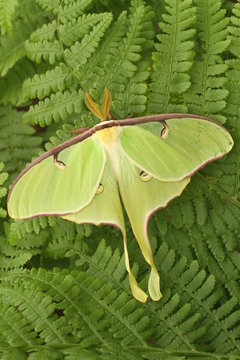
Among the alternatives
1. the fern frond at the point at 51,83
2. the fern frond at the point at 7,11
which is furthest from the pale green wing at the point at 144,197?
the fern frond at the point at 7,11

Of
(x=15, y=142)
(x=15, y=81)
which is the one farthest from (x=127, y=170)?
(x=15, y=81)

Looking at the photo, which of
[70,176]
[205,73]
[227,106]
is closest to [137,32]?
[205,73]

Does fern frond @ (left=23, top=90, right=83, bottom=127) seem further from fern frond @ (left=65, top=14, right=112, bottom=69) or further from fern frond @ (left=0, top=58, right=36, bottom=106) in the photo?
fern frond @ (left=0, top=58, right=36, bottom=106)

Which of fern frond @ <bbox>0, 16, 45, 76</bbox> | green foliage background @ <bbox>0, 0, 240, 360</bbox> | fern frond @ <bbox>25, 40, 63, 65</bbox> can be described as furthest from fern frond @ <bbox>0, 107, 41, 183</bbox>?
fern frond @ <bbox>25, 40, 63, 65</bbox>

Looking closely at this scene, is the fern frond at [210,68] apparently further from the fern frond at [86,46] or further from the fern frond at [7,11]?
the fern frond at [7,11]

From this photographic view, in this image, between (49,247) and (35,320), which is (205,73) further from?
(35,320)

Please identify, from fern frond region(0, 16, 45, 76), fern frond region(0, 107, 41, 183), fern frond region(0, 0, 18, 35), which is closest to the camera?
fern frond region(0, 0, 18, 35)

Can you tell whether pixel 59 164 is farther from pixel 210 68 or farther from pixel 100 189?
pixel 210 68
